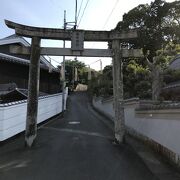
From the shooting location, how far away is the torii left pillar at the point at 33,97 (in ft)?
45.8

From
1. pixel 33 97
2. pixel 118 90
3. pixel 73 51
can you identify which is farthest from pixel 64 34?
pixel 118 90

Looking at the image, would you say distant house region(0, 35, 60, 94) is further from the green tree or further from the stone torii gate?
the green tree

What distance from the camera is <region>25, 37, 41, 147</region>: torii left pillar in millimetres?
13953

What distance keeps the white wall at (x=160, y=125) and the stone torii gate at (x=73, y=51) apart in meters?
1.00

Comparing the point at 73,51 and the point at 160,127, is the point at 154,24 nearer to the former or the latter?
the point at 73,51

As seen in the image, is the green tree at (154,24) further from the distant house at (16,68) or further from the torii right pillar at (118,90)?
the torii right pillar at (118,90)

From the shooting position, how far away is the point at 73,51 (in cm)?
1465

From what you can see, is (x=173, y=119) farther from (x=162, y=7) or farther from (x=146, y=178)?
(x=162, y=7)

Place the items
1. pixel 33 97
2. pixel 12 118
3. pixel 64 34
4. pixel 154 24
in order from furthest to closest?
pixel 154 24 → pixel 12 118 → pixel 64 34 → pixel 33 97

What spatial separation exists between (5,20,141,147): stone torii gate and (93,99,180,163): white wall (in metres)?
1.00

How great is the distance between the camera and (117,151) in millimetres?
12797

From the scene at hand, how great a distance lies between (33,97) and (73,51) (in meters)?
2.48

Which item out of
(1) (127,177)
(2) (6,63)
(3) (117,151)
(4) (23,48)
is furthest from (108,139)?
(2) (6,63)

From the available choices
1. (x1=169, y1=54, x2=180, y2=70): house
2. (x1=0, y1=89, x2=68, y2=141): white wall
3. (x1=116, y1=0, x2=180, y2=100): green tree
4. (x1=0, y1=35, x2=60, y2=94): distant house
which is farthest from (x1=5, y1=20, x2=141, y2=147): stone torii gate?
(x1=116, y1=0, x2=180, y2=100): green tree
